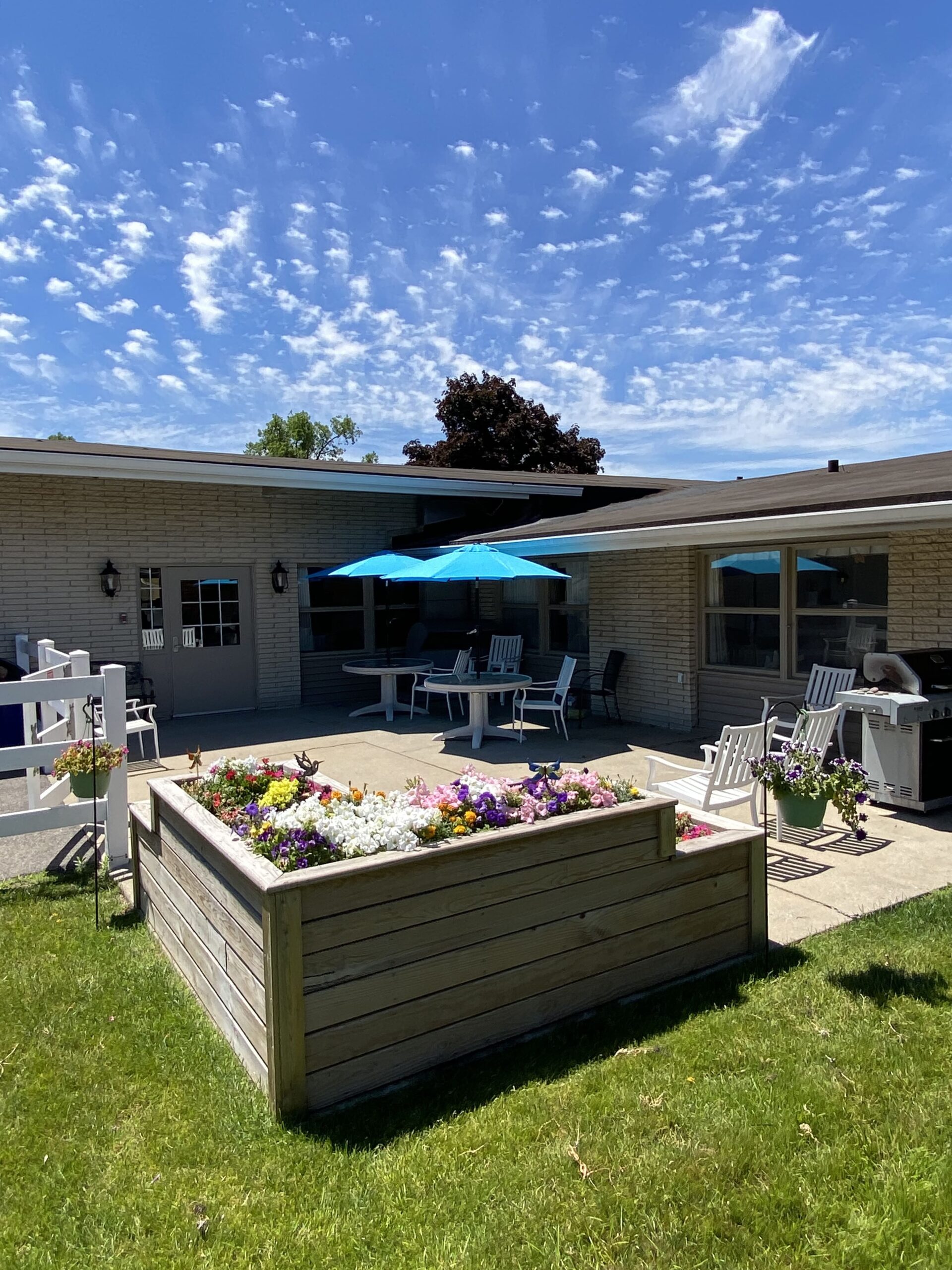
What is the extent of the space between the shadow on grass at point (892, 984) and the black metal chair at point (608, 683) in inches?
266

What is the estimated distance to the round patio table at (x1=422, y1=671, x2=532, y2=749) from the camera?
939cm

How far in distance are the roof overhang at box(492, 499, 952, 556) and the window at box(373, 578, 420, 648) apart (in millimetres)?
3463

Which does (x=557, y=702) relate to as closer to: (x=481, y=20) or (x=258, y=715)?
(x=258, y=715)

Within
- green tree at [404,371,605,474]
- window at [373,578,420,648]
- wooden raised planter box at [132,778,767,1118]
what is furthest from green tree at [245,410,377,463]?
wooden raised planter box at [132,778,767,1118]

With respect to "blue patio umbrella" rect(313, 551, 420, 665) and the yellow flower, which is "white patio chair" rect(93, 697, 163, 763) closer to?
the yellow flower

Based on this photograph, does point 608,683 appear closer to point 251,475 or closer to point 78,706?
point 251,475

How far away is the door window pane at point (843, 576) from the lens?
25.7ft

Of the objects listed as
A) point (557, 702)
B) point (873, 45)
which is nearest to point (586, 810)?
point (557, 702)

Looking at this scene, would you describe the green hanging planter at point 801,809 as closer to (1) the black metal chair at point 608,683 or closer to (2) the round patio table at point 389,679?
(1) the black metal chair at point 608,683

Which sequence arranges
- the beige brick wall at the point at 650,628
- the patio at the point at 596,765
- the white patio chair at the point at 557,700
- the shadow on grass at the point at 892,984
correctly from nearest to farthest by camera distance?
the shadow on grass at the point at 892,984 < the patio at the point at 596,765 < the white patio chair at the point at 557,700 < the beige brick wall at the point at 650,628

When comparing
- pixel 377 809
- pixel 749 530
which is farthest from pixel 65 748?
pixel 749 530

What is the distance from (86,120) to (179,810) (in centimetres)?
1137

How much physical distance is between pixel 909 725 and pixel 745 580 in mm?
3606

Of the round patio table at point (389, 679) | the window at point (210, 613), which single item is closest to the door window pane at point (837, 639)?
the round patio table at point (389, 679)
